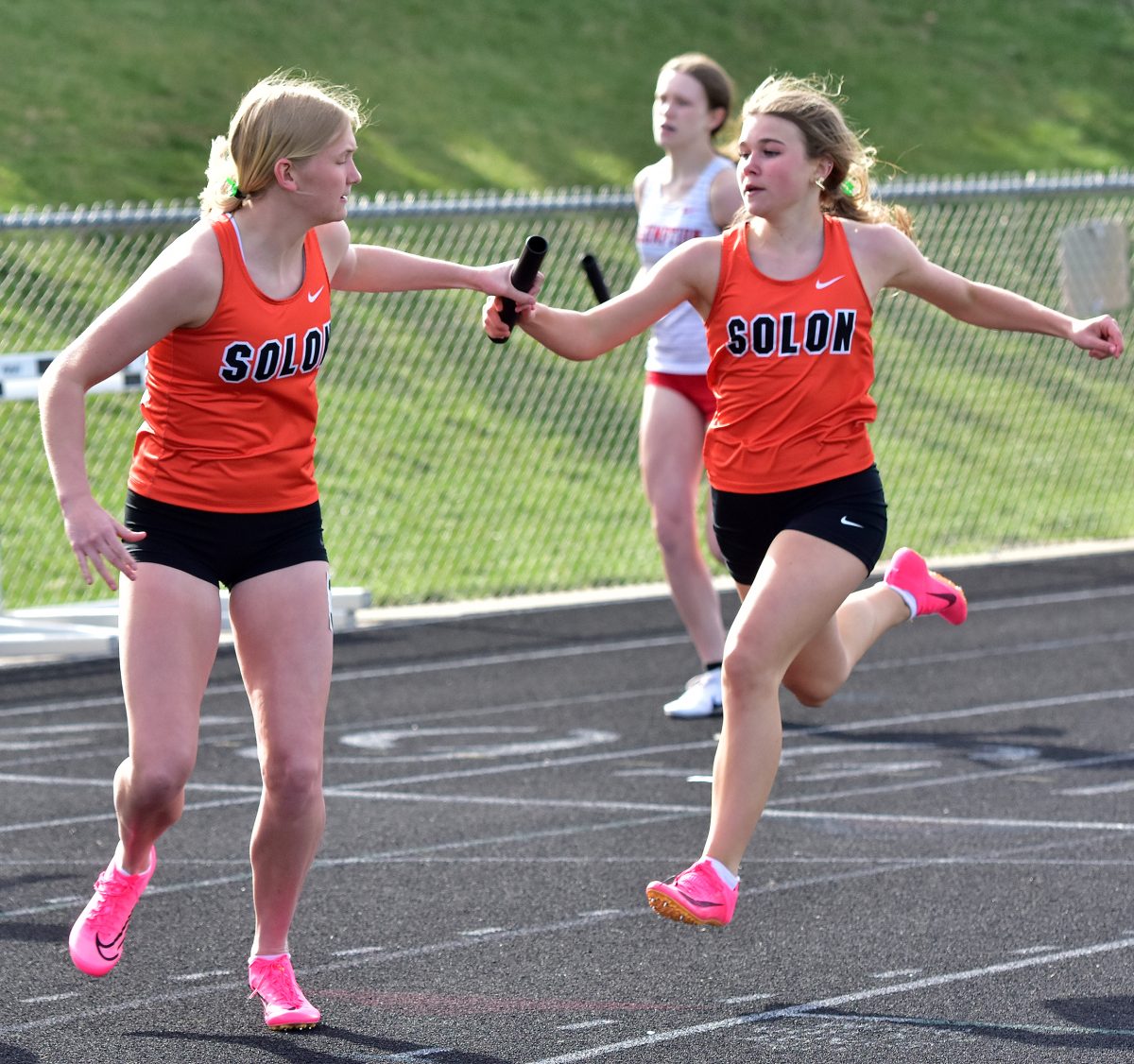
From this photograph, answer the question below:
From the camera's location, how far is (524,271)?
490 centimetres

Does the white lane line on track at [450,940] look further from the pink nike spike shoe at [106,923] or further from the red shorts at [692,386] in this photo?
the red shorts at [692,386]

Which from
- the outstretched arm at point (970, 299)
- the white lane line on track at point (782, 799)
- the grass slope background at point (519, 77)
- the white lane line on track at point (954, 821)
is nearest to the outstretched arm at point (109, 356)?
the outstretched arm at point (970, 299)

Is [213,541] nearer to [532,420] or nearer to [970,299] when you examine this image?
[970,299]

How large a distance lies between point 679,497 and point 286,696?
139 inches

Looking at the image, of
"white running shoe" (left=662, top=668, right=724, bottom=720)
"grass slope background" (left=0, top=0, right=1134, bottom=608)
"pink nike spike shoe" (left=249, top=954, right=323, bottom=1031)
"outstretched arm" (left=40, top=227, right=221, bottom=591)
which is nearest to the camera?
"outstretched arm" (left=40, top=227, right=221, bottom=591)

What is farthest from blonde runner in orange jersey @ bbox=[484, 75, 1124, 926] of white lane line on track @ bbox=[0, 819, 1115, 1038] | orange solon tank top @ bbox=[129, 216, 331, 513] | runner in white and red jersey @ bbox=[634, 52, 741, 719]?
runner in white and red jersey @ bbox=[634, 52, 741, 719]

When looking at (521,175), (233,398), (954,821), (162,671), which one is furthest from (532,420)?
(162,671)

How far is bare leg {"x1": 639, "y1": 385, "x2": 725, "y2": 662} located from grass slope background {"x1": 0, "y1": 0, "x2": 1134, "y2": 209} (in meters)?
11.0

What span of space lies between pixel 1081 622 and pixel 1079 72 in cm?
1933

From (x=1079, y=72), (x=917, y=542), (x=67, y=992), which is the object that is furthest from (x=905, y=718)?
(x=1079, y=72)

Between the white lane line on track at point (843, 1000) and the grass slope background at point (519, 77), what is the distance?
14068mm

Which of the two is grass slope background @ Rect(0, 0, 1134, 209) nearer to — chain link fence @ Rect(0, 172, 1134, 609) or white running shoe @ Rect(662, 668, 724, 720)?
chain link fence @ Rect(0, 172, 1134, 609)

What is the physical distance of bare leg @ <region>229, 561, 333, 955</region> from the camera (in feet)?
13.9

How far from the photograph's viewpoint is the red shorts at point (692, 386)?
24.6 ft
